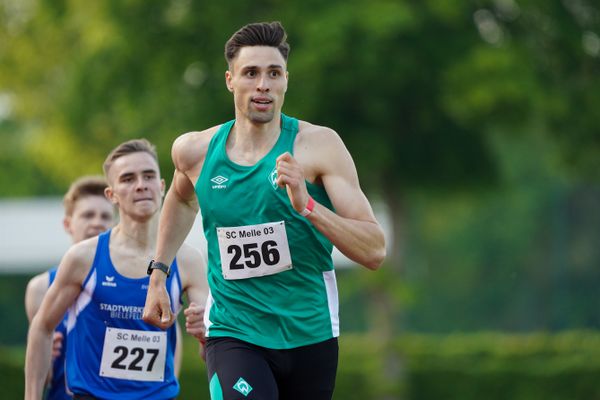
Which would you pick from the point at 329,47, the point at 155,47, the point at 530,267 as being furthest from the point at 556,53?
the point at 530,267

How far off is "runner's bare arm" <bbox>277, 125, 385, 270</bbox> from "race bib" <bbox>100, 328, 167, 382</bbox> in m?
1.72

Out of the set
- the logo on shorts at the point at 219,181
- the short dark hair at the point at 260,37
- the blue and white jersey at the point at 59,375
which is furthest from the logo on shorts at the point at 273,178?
the blue and white jersey at the point at 59,375

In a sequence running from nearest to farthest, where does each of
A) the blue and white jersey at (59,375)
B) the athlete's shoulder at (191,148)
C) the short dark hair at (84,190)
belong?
the athlete's shoulder at (191,148) < the blue and white jersey at (59,375) < the short dark hair at (84,190)

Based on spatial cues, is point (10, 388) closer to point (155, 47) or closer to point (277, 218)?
point (155, 47)

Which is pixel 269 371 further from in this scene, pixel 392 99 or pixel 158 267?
pixel 392 99

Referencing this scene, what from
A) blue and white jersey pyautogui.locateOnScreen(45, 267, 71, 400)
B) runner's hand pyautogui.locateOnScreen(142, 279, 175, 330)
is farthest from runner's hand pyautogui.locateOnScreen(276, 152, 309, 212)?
blue and white jersey pyautogui.locateOnScreen(45, 267, 71, 400)

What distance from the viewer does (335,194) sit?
5137mm

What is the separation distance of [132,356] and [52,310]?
1.60ft

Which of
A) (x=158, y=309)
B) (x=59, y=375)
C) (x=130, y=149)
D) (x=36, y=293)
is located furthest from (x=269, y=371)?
(x=36, y=293)

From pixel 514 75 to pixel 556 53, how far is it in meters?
2.08

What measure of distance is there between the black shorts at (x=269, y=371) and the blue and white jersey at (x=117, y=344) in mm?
1150

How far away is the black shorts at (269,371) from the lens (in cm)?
514

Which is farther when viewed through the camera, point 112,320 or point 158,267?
point 112,320

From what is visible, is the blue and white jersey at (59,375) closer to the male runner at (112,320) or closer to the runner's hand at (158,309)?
the male runner at (112,320)
